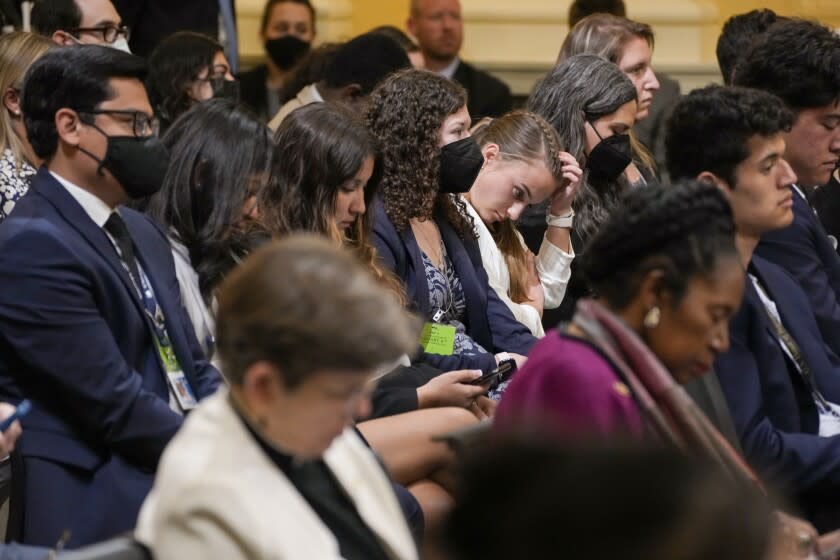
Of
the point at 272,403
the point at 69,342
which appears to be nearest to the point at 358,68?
the point at 69,342

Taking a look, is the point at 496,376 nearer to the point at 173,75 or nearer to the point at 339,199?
the point at 339,199

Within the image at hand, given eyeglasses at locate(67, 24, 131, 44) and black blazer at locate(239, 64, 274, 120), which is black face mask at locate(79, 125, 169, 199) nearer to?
eyeglasses at locate(67, 24, 131, 44)

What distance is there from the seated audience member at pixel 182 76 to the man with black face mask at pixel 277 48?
1684 millimetres

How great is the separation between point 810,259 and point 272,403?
225 centimetres

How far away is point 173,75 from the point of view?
5195 millimetres

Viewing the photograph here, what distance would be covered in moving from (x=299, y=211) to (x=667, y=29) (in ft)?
14.6

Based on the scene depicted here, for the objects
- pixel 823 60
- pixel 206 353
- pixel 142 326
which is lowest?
pixel 206 353

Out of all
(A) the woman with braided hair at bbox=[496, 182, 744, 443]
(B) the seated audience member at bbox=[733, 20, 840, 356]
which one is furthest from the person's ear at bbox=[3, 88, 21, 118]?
(A) the woman with braided hair at bbox=[496, 182, 744, 443]

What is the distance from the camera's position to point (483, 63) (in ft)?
25.7

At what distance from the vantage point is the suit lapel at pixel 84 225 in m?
3.15

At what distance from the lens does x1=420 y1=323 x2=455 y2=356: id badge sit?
13.0ft

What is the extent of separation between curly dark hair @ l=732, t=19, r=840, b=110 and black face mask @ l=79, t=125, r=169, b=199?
1.83 meters

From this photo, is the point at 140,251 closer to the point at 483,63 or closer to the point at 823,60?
the point at 823,60

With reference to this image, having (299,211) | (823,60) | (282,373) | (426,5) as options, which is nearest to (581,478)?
(282,373)
